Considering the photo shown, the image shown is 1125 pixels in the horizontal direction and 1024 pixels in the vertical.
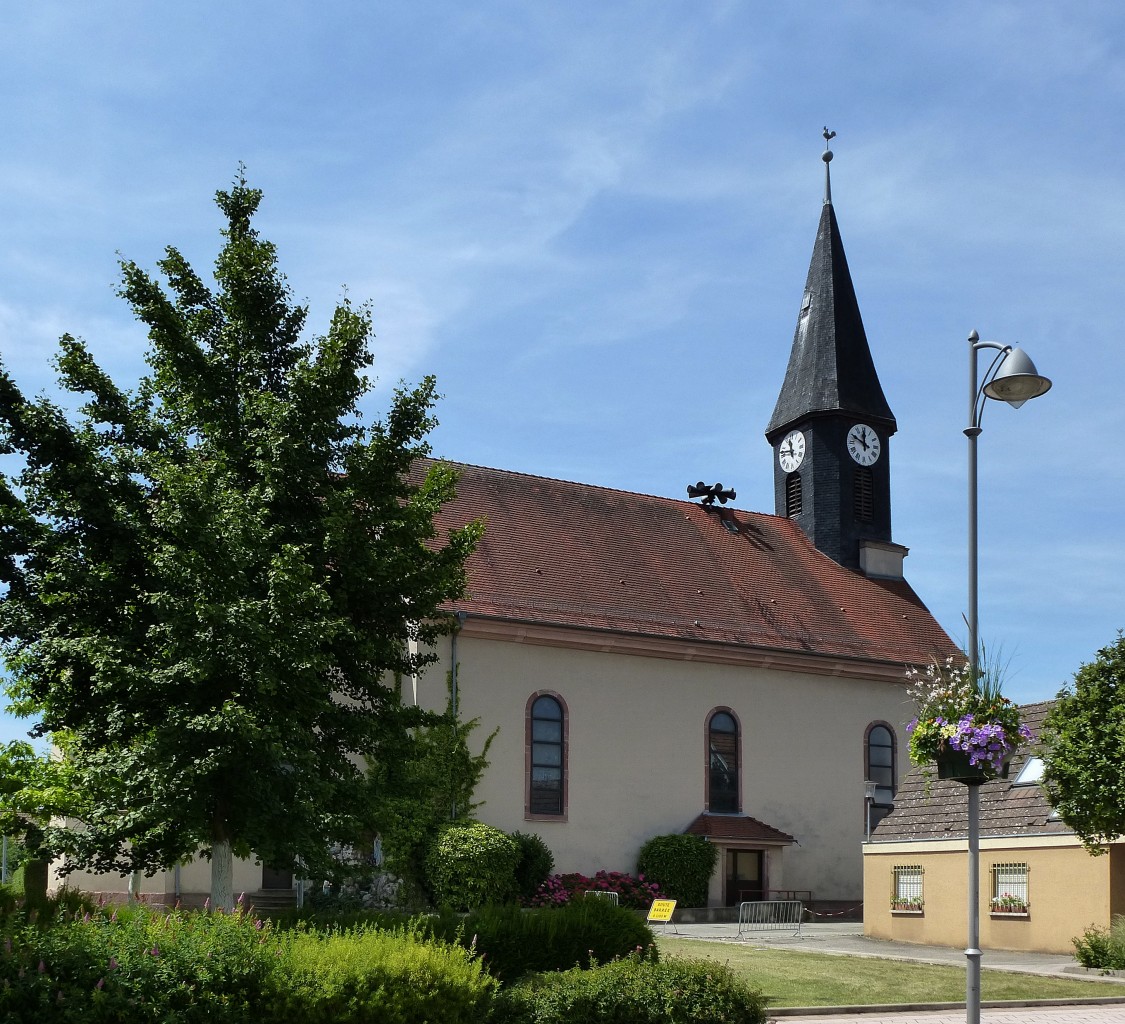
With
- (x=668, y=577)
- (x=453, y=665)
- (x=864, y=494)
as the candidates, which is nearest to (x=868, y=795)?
(x=668, y=577)

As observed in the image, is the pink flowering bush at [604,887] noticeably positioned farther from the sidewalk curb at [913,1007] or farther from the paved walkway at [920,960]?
the sidewalk curb at [913,1007]

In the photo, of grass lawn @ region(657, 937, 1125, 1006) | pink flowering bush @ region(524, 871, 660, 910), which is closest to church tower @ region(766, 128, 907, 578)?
pink flowering bush @ region(524, 871, 660, 910)

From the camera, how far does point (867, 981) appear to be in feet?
51.6

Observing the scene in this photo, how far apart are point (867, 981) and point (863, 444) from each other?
27.3 meters

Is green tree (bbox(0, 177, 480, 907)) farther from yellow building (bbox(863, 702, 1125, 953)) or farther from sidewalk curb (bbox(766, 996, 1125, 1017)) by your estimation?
yellow building (bbox(863, 702, 1125, 953))

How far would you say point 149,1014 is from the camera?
847 cm

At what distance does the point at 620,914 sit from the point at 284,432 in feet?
22.9

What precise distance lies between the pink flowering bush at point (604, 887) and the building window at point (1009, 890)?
9004mm

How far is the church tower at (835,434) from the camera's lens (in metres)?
40.4

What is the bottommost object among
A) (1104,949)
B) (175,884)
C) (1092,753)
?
(175,884)

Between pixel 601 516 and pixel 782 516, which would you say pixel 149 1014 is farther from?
pixel 782 516

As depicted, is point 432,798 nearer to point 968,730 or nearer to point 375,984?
point 968,730

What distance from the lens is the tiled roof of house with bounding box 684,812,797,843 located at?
31.4 metres

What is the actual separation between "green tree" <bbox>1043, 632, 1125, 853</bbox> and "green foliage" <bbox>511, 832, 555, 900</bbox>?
38.7 ft
